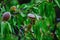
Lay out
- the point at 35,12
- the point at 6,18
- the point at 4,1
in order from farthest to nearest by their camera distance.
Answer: the point at 4,1
the point at 35,12
the point at 6,18

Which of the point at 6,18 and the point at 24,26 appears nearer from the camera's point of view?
the point at 6,18

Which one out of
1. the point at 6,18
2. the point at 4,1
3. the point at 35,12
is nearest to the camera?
the point at 6,18

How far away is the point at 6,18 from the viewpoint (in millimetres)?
997

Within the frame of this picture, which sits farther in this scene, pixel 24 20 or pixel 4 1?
pixel 4 1

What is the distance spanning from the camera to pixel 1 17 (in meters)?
1.03

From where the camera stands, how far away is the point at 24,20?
3.61ft

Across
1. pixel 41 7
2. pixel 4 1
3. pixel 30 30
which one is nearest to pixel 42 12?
pixel 41 7

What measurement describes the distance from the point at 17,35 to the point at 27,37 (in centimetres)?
6

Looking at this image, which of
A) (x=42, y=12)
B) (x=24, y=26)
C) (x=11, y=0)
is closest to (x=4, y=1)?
(x=11, y=0)

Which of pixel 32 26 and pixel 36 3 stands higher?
pixel 36 3

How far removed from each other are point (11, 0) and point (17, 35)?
23cm

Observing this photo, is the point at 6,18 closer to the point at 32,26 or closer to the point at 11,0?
the point at 32,26

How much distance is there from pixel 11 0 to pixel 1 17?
295 millimetres

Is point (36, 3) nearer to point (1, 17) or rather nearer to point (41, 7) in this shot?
point (41, 7)
